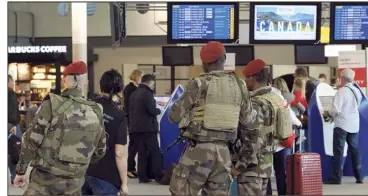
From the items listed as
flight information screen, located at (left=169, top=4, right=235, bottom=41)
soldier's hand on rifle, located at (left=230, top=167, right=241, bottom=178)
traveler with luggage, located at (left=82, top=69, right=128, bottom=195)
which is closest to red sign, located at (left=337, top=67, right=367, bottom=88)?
flight information screen, located at (left=169, top=4, right=235, bottom=41)

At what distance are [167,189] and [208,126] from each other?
457 centimetres

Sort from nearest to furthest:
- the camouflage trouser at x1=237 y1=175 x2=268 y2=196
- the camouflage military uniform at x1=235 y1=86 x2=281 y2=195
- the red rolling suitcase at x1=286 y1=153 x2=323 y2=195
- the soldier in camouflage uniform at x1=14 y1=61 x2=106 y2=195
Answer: the soldier in camouflage uniform at x1=14 y1=61 x2=106 y2=195
the camouflage military uniform at x1=235 y1=86 x2=281 y2=195
the camouflage trouser at x1=237 y1=175 x2=268 y2=196
the red rolling suitcase at x1=286 y1=153 x2=323 y2=195

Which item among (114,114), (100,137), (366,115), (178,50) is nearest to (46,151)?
(100,137)

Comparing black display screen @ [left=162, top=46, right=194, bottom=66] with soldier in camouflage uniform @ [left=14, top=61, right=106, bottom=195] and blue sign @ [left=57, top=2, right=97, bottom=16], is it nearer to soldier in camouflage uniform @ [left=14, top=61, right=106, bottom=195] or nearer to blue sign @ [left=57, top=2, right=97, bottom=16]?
blue sign @ [left=57, top=2, right=97, bottom=16]

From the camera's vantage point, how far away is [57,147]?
15.4 ft

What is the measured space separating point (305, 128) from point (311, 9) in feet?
6.12

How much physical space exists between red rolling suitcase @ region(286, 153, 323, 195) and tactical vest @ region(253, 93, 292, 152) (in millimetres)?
1501

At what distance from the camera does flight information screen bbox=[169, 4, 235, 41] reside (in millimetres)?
10133

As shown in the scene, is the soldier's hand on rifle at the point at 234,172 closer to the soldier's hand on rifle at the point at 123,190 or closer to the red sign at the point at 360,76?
the soldier's hand on rifle at the point at 123,190

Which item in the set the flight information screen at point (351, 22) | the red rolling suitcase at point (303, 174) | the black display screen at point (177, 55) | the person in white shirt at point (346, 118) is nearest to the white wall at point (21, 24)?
the black display screen at point (177, 55)

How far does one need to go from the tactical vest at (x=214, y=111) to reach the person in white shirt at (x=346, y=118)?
16.0ft

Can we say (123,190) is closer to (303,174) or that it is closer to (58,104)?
(58,104)

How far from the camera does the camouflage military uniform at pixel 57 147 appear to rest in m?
4.66

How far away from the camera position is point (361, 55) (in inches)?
409
